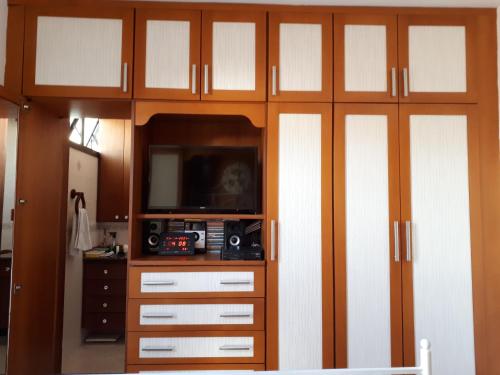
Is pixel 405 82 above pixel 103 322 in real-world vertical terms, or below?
above

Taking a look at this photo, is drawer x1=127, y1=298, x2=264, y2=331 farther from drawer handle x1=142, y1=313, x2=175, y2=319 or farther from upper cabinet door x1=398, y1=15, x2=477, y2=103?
upper cabinet door x1=398, y1=15, x2=477, y2=103

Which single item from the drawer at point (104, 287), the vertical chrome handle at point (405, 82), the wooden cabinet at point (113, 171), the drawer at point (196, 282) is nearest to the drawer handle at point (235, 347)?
the drawer at point (196, 282)

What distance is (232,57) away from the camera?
2.07m

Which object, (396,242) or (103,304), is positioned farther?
(103,304)

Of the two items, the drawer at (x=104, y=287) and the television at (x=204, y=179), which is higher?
the television at (x=204, y=179)

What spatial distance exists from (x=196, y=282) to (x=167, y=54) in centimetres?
142

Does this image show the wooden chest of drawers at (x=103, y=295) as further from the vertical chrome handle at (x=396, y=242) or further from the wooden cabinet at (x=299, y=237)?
the vertical chrome handle at (x=396, y=242)

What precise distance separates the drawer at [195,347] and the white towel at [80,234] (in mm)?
1119

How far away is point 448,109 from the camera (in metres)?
2.08

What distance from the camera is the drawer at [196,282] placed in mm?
1970

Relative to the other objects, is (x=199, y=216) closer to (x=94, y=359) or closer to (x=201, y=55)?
(x=201, y=55)

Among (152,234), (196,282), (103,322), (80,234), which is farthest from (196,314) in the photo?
(103,322)

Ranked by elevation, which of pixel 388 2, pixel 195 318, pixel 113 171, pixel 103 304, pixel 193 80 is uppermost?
pixel 388 2

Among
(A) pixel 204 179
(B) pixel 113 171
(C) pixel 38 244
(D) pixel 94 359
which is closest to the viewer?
(C) pixel 38 244
